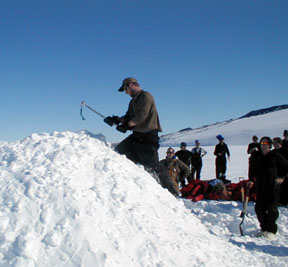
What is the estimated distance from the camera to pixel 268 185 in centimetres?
530

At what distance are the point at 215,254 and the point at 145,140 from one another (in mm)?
1909

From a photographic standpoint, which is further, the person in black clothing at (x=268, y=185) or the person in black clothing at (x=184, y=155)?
the person in black clothing at (x=184, y=155)

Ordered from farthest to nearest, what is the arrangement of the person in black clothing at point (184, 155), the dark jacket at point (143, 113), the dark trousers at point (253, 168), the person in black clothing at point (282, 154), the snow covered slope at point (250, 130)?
the snow covered slope at point (250, 130) < the person in black clothing at point (184, 155) < the person in black clothing at point (282, 154) < the dark trousers at point (253, 168) < the dark jacket at point (143, 113)

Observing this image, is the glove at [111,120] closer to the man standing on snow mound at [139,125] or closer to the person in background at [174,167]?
the man standing on snow mound at [139,125]

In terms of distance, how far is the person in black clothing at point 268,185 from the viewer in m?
5.23

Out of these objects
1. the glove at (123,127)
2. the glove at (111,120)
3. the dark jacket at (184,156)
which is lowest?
the dark jacket at (184,156)

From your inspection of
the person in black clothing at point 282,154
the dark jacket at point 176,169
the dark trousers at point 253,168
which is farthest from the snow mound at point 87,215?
the dark jacket at point 176,169

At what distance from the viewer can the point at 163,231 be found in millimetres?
3717

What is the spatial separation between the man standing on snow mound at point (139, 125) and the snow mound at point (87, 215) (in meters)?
0.51

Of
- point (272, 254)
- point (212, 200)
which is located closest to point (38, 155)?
point (272, 254)

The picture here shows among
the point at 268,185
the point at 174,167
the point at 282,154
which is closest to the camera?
the point at 268,185

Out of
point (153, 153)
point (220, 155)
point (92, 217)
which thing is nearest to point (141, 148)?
point (153, 153)

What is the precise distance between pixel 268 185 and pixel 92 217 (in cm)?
311

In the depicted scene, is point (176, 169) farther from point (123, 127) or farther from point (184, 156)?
point (123, 127)
